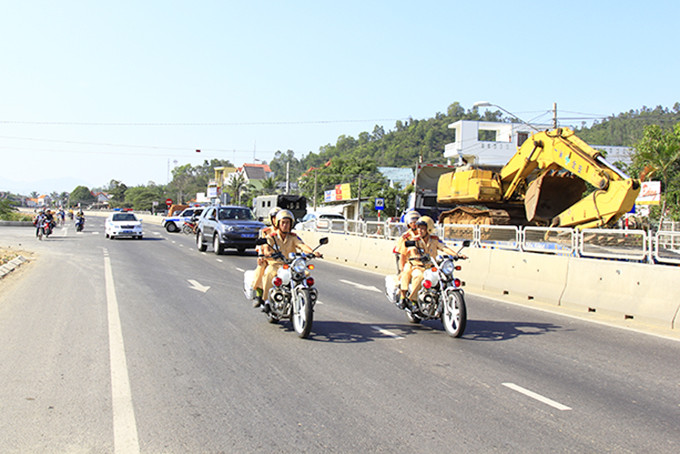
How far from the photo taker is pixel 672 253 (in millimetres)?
11133

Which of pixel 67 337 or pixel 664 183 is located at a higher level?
pixel 664 183

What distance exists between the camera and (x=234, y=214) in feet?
82.3

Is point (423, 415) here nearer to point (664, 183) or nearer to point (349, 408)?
point (349, 408)

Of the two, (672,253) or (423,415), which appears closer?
(423,415)

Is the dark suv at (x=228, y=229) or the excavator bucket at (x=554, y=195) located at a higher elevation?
the excavator bucket at (x=554, y=195)

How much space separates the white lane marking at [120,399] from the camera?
472cm

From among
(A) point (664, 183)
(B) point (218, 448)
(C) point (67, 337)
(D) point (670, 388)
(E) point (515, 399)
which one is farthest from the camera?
(A) point (664, 183)

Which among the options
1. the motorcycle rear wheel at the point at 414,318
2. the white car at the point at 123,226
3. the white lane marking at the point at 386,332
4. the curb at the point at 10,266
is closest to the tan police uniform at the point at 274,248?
the white lane marking at the point at 386,332

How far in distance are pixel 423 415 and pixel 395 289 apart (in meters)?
4.30

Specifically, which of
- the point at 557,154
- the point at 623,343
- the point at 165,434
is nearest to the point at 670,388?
the point at 623,343

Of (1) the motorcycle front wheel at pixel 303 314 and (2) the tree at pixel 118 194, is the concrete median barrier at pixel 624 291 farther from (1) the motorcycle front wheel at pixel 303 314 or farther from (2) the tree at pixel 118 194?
(2) the tree at pixel 118 194

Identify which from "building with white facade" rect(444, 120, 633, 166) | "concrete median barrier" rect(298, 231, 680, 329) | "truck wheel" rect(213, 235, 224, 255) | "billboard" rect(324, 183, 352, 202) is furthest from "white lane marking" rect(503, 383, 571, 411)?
"building with white facade" rect(444, 120, 633, 166)

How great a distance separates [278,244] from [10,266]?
41.7ft

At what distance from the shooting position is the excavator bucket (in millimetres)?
18938
